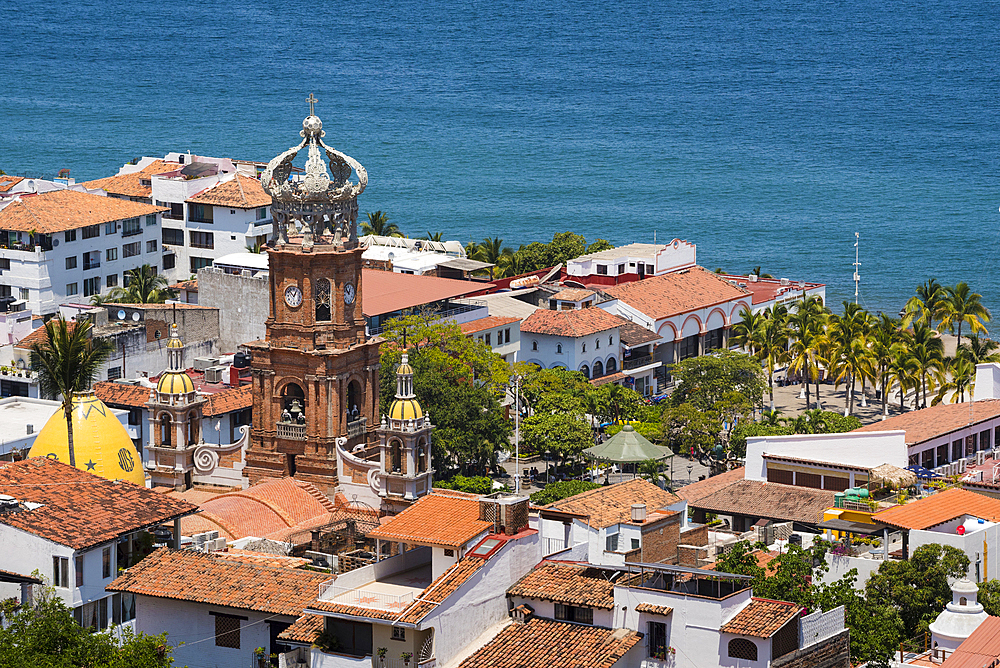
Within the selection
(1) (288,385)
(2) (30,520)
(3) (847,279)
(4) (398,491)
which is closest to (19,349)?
(1) (288,385)

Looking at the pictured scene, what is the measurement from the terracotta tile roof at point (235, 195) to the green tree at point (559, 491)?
66999mm

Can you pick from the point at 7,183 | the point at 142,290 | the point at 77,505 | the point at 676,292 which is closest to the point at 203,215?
the point at 7,183

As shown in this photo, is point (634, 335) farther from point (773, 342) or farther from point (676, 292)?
point (676, 292)

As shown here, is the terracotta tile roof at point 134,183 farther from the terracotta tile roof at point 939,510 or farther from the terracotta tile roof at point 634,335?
the terracotta tile roof at point 939,510

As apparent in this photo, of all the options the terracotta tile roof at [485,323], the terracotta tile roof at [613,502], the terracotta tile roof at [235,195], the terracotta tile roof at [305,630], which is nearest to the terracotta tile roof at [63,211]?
the terracotta tile roof at [235,195]

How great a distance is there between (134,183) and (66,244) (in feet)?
71.8

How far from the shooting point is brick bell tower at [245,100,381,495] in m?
84.8

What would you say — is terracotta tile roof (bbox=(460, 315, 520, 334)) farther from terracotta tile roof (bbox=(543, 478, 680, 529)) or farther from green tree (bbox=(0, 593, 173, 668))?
green tree (bbox=(0, 593, 173, 668))

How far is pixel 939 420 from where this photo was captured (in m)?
89.9

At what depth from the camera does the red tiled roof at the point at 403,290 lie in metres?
125

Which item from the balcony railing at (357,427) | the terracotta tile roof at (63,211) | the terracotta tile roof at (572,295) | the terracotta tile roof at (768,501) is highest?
the terracotta tile roof at (63,211)

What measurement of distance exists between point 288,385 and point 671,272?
65040 mm

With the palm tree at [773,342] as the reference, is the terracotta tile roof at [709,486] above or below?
below

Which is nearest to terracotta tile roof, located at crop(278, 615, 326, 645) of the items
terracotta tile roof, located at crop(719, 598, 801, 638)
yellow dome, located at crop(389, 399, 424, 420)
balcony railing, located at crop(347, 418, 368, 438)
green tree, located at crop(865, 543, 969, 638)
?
terracotta tile roof, located at crop(719, 598, 801, 638)
